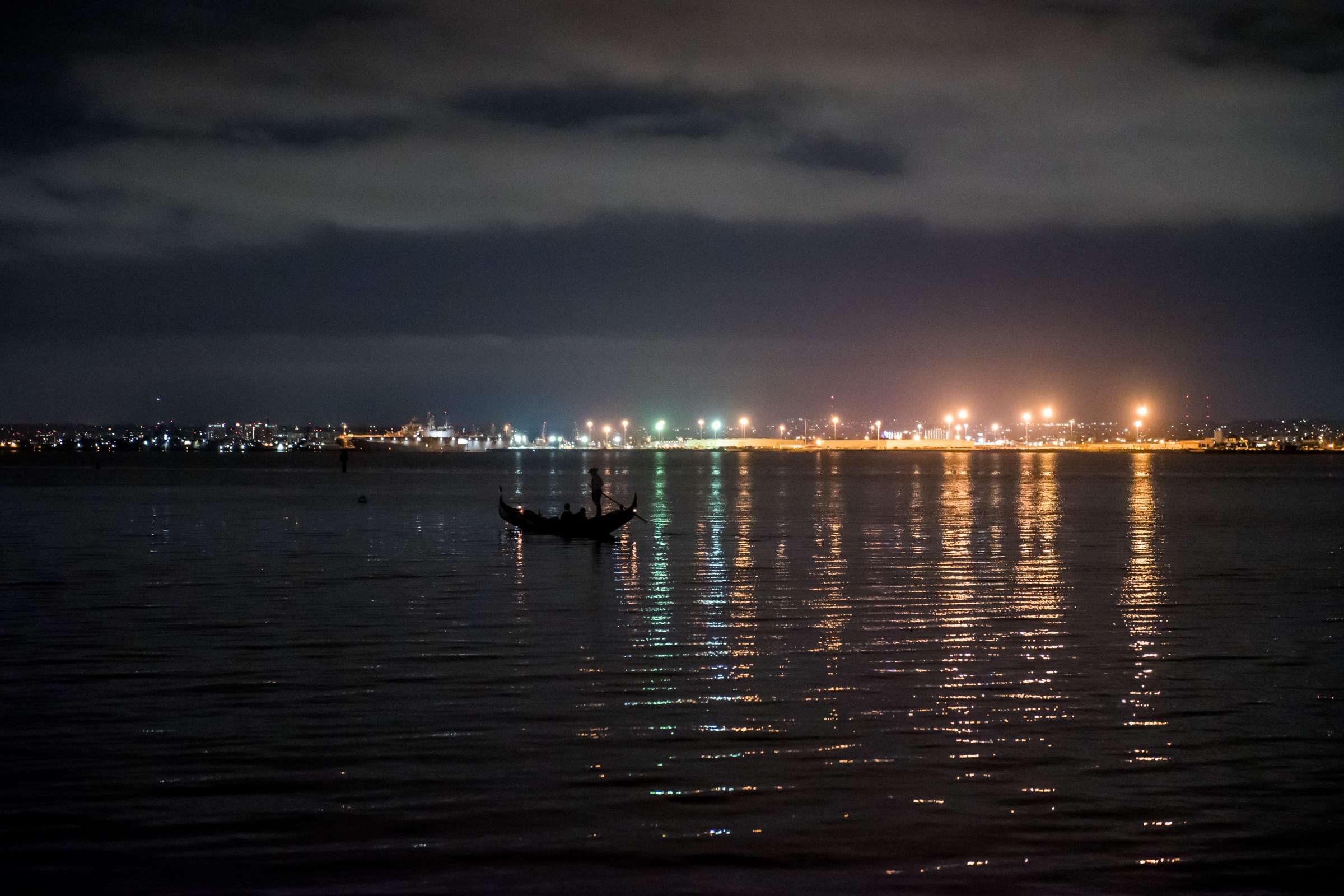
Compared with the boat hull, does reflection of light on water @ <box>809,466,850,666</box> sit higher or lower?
lower

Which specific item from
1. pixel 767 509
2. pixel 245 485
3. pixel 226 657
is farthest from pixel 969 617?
pixel 245 485

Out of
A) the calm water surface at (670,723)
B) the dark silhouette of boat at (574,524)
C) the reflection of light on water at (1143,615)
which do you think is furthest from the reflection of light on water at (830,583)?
the dark silhouette of boat at (574,524)

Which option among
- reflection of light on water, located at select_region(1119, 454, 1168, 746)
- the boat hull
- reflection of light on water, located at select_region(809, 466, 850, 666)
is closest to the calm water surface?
reflection of light on water, located at select_region(1119, 454, 1168, 746)

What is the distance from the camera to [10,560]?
31.5 m

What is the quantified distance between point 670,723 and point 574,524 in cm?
2787

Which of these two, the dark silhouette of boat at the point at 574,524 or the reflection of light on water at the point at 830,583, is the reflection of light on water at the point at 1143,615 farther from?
the dark silhouette of boat at the point at 574,524

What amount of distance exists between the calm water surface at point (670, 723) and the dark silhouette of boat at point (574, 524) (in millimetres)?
6364

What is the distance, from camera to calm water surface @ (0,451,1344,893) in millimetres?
8742

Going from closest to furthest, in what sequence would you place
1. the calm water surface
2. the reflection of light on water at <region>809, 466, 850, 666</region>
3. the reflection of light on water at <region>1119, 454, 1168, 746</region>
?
the calm water surface
the reflection of light on water at <region>1119, 454, 1168, 746</region>
the reflection of light on water at <region>809, 466, 850, 666</region>

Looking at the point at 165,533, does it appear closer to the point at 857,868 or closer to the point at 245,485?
the point at 857,868

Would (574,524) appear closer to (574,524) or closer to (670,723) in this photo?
(574,524)

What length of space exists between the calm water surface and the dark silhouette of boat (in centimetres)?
636

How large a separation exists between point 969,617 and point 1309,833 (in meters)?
12.2

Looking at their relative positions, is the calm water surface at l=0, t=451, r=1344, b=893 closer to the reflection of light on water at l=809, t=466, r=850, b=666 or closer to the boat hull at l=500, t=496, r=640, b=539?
the reflection of light on water at l=809, t=466, r=850, b=666
